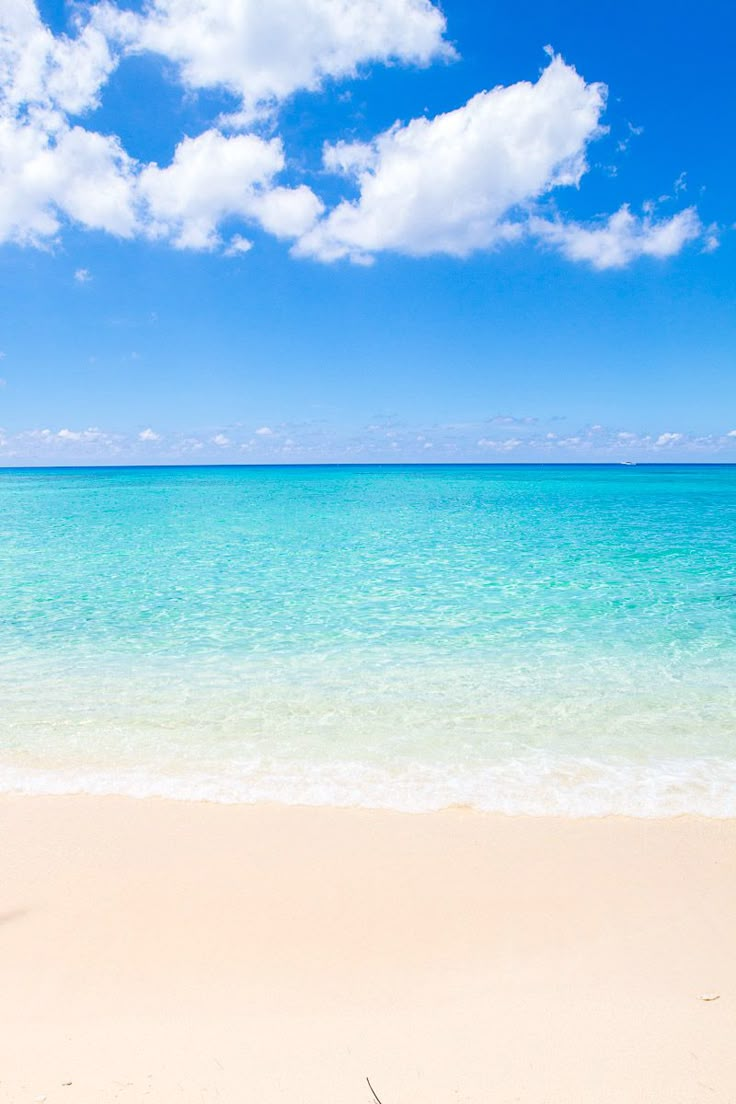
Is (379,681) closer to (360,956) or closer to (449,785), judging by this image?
(449,785)

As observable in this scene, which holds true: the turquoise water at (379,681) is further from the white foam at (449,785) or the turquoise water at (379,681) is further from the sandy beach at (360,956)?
the sandy beach at (360,956)

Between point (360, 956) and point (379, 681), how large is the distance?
16.3ft

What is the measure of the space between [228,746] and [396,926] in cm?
335


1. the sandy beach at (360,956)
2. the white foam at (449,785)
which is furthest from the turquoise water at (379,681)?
the sandy beach at (360,956)

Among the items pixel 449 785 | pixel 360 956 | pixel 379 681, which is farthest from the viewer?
pixel 379 681

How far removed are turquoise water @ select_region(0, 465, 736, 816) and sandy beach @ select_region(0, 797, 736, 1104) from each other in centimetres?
62

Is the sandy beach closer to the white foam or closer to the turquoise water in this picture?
the white foam

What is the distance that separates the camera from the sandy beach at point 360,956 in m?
3.03

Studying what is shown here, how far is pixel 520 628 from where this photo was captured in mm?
11344

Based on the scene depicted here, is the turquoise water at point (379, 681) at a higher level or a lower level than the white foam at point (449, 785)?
higher

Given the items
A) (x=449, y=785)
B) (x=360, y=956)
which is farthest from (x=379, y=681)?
(x=360, y=956)

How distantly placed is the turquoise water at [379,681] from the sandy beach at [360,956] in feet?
2.02

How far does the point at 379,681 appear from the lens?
28.8ft

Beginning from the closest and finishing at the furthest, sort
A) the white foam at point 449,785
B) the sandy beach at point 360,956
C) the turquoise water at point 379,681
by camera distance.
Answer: the sandy beach at point 360,956 → the white foam at point 449,785 → the turquoise water at point 379,681
